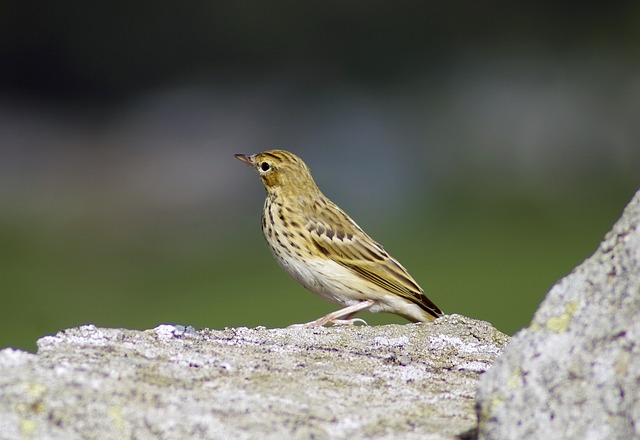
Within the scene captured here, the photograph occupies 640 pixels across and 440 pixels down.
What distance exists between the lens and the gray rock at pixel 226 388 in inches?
→ 116

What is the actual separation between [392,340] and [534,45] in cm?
1538

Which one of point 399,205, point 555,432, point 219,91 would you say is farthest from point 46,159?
point 555,432

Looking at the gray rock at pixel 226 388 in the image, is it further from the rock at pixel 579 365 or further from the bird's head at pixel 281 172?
the bird's head at pixel 281 172

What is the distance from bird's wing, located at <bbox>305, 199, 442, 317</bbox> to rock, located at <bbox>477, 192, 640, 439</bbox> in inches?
169

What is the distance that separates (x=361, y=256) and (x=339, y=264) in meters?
0.21

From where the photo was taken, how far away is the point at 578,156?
18844 mm

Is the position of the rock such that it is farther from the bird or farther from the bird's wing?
the bird's wing

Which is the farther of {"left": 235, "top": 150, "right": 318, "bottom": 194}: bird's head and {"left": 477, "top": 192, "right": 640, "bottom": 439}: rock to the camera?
{"left": 235, "top": 150, "right": 318, "bottom": 194}: bird's head

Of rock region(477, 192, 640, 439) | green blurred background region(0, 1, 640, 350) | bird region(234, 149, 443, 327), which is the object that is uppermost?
green blurred background region(0, 1, 640, 350)

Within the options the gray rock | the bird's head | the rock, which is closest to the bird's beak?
the bird's head

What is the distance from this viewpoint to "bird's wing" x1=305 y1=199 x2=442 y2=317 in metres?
7.36

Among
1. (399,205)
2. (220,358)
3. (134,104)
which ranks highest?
(134,104)

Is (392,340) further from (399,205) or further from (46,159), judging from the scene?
(46,159)

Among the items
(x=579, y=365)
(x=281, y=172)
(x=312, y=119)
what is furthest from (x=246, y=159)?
(x=312, y=119)
